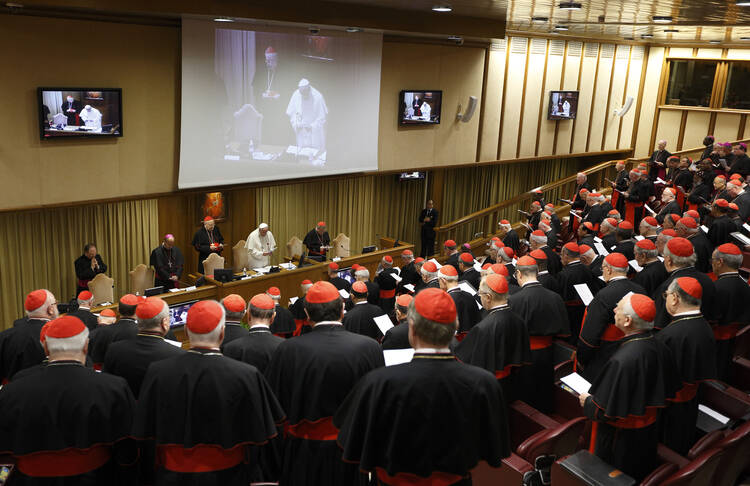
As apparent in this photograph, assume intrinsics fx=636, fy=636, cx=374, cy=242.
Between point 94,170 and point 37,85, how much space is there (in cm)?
132

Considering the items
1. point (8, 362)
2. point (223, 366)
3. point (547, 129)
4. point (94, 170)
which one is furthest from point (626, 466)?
point (547, 129)

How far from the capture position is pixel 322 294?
3.91m

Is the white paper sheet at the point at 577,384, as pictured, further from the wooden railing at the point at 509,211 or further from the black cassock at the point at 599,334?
the wooden railing at the point at 509,211

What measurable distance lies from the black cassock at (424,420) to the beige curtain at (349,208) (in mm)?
10187

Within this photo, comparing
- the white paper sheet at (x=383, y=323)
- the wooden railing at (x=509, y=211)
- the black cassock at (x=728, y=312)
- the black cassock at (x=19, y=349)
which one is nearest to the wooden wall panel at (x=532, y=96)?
the wooden railing at (x=509, y=211)

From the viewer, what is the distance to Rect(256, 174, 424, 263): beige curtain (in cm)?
1377

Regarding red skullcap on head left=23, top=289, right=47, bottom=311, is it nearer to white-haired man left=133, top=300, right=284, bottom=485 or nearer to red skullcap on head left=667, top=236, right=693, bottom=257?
white-haired man left=133, top=300, right=284, bottom=485

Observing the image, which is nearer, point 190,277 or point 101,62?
point 101,62

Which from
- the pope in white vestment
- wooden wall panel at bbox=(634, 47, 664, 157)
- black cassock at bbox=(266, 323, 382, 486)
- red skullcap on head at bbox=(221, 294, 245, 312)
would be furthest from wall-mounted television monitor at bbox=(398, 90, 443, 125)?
black cassock at bbox=(266, 323, 382, 486)

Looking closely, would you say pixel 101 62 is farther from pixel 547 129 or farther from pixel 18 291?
pixel 547 129

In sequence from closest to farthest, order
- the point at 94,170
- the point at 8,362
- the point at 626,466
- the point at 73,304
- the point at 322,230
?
the point at 626,466
the point at 8,362
the point at 73,304
the point at 94,170
the point at 322,230

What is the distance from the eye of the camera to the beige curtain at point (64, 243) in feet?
32.5

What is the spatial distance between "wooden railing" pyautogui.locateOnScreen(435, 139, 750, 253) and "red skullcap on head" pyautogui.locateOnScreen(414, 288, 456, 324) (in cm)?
1206

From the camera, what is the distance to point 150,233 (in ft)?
38.5
